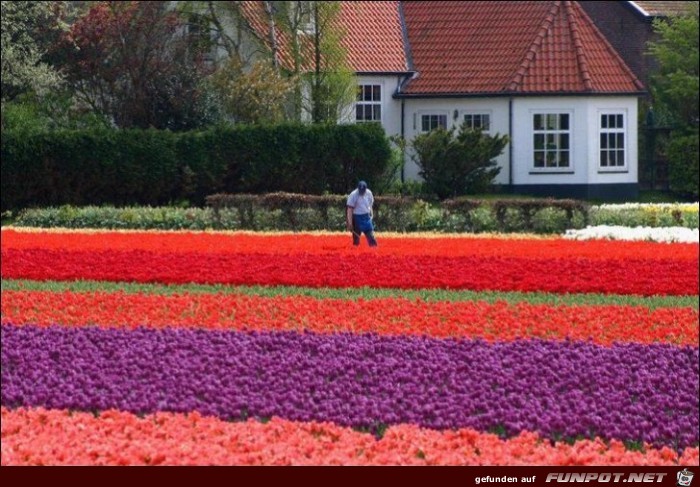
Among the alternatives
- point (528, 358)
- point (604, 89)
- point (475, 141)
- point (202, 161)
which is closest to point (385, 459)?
point (528, 358)

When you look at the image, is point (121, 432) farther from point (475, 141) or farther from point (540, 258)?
point (540, 258)

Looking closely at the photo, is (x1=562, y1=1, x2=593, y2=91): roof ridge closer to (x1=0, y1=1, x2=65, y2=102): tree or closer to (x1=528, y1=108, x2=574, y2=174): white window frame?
(x1=528, y1=108, x2=574, y2=174): white window frame

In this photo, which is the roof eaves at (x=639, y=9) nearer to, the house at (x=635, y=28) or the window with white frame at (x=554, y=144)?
the house at (x=635, y=28)

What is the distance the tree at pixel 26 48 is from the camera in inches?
583

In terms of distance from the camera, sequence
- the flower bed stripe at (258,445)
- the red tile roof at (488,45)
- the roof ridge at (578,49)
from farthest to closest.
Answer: the roof ridge at (578,49)
the red tile roof at (488,45)
the flower bed stripe at (258,445)

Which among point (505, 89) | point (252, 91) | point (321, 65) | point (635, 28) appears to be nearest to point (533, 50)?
point (505, 89)

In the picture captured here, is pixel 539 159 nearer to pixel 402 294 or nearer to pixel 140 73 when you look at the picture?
pixel 402 294

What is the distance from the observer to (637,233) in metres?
15.5

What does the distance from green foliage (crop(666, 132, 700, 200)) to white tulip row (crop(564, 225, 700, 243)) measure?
2.83 ft

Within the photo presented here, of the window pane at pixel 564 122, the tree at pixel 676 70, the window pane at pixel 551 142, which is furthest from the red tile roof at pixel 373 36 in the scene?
the tree at pixel 676 70

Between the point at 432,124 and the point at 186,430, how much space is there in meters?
5.07

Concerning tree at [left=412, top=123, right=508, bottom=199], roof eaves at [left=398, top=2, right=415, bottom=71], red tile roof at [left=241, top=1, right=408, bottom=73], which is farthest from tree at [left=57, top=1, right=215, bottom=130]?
roof eaves at [left=398, top=2, right=415, bottom=71]

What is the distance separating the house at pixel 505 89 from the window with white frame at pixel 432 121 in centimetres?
2

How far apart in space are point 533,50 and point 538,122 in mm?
2733
